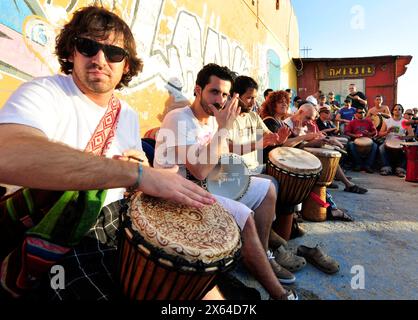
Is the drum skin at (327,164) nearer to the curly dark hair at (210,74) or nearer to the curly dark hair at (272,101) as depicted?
the curly dark hair at (272,101)

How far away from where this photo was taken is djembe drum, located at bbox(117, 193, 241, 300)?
1002 mm

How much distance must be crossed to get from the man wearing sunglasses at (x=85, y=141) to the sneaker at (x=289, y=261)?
147 cm

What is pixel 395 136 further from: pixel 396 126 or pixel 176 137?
pixel 176 137

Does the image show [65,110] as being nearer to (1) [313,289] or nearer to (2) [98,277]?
(2) [98,277]

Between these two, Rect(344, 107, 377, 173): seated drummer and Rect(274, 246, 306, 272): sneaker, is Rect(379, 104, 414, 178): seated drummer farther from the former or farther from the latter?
Rect(274, 246, 306, 272): sneaker

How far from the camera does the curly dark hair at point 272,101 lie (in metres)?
3.85

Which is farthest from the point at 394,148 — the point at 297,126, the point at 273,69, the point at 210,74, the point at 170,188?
the point at 170,188

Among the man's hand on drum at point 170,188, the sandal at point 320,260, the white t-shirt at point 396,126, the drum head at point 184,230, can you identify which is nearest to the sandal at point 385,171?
the white t-shirt at point 396,126

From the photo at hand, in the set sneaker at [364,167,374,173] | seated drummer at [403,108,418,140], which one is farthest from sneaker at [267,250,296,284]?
seated drummer at [403,108,418,140]

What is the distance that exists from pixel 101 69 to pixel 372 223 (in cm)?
350

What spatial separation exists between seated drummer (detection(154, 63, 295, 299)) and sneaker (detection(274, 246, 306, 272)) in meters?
0.16

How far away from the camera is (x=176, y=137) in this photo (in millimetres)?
2160

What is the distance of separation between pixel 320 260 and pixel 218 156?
4.23 ft

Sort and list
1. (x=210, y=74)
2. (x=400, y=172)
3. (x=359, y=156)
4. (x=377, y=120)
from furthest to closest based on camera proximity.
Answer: (x=377, y=120)
(x=359, y=156)
(x=400, y=172)
(x=210, y=74)
